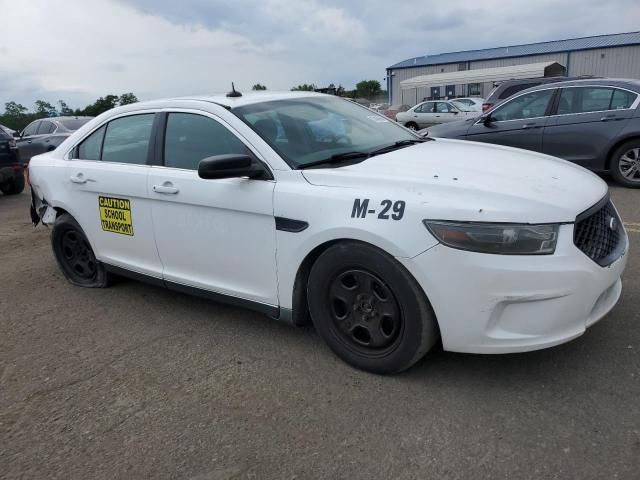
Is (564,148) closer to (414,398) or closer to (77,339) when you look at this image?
(414,398)

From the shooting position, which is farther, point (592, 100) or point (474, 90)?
point (474, 90)

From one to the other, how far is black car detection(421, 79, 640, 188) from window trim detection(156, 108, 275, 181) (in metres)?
6.17

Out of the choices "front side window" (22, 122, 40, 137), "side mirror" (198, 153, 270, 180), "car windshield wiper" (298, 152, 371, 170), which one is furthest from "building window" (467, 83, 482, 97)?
"side mirror" (198, 153, 270, 180)

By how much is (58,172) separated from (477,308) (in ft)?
12.0

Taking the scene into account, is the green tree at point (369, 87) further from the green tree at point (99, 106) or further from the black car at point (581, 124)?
the black car at point (581, 124)

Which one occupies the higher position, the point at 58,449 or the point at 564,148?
the point at 564,148

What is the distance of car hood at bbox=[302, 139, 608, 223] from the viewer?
262cm

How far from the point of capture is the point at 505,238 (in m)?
2.57

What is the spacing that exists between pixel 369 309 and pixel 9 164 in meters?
9.70

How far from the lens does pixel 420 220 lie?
268 centimetres

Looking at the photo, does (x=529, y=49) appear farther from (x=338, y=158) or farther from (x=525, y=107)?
(x=338, y=158)

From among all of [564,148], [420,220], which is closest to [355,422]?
[420,220]

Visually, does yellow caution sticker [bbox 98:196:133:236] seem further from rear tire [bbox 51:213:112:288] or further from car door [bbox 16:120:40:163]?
car door [bbox 16:120:40:163]

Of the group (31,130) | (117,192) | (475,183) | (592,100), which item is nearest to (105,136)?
(117,192)
